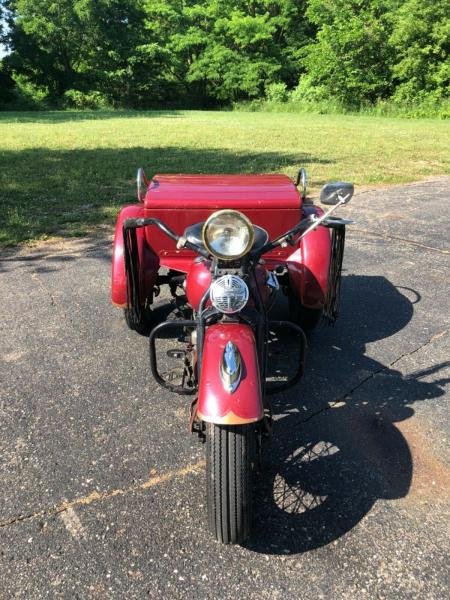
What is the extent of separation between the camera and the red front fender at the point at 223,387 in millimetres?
1974

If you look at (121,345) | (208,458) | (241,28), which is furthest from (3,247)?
(241,28)

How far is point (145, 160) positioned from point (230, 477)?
10.4 m

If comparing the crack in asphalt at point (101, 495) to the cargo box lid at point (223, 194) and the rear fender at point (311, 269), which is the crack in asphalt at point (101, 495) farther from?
the cargo box lid at point (223, 194)

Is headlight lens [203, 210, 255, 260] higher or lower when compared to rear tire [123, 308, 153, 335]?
higher

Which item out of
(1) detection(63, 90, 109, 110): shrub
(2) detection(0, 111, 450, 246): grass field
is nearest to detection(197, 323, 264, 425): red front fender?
(2) detection(0, 111, 450, 246): grass field

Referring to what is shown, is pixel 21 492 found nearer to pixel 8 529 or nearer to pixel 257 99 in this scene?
pixel 8 529

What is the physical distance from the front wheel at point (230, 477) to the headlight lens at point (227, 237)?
679mm

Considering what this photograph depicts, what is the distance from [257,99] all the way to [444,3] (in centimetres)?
1600

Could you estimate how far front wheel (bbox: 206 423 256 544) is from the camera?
201 cm

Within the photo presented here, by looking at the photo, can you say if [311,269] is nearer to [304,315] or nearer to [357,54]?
[304,315]

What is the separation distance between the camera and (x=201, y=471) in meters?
2.50

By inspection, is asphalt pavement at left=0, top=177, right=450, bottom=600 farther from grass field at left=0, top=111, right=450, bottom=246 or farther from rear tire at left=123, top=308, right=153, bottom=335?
grass field at left=0, top=111, right=450, bottom=246

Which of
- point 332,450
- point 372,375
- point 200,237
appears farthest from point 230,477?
point 372,375

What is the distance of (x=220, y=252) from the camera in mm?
2131
